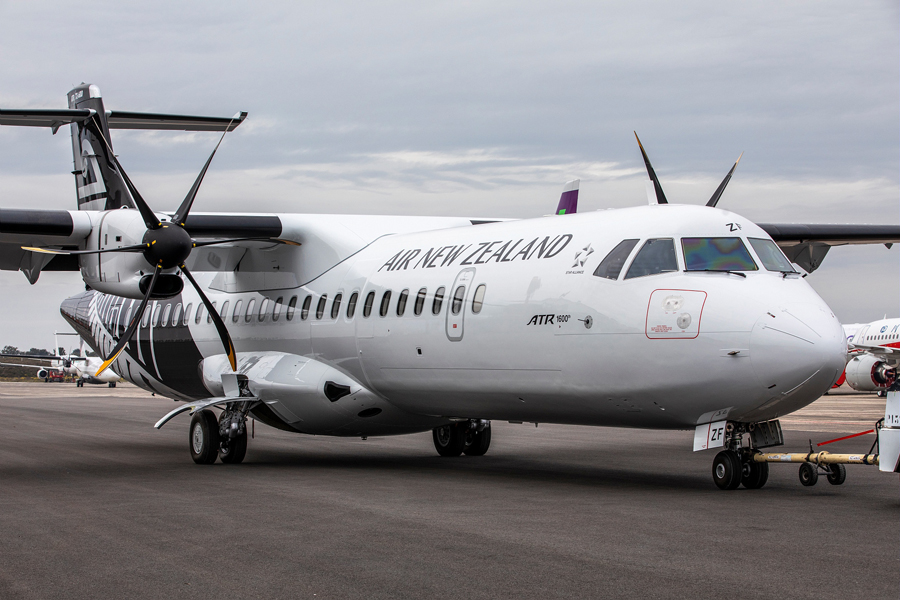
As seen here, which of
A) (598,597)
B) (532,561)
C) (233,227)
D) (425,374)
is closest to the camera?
(598,597)

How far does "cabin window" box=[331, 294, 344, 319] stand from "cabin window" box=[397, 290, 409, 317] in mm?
1493

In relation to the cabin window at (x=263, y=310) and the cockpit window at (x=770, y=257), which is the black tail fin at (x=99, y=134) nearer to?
the cabin window at (x=263, y=310)

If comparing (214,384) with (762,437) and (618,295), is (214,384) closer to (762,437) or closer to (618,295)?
(618,295)

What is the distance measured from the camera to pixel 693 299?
943 centimetres

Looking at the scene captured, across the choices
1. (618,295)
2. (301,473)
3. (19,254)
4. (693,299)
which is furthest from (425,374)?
(19,254)

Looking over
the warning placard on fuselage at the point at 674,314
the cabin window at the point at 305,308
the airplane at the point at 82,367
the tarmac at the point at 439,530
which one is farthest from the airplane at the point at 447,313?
the airplane at the point at 82,367

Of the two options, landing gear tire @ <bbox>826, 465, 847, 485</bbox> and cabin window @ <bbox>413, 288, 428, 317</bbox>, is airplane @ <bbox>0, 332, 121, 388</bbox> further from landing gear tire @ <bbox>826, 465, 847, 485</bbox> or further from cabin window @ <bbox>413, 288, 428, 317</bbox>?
landing gear tire @ <bbox>826, 465, 847, 485</bbox>

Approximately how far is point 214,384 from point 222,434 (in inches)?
49.3

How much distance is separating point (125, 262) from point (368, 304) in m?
3.65

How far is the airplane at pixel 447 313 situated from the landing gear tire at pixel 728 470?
18 millimetres

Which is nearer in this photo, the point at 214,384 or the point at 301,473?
the point at 301,473

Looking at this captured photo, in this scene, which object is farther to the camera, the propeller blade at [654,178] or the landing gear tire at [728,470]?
the propeller blade at [654,178]

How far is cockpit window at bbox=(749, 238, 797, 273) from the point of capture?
9953mm

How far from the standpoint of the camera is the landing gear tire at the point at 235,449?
46.9 feet
